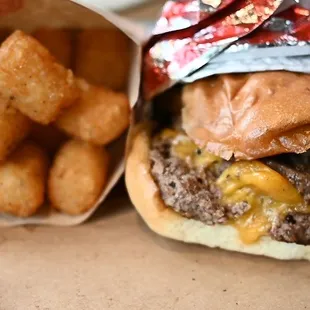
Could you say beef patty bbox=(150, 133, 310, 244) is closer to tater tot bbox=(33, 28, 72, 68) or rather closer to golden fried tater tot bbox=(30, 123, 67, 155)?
golden fried tater tot bbox=(30, 123, 67, 155)

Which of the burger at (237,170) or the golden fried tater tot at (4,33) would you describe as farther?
the golden fried tater tot at (4,33)

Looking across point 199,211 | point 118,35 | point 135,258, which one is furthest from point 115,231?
point 118,35

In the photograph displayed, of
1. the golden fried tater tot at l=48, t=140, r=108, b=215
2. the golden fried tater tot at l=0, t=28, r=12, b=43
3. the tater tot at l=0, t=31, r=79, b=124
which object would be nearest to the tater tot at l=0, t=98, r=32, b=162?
the tater tot at l=0, t=31, r=79, b=124

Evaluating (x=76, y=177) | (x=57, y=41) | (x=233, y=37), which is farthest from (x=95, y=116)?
(x=233, y=37)

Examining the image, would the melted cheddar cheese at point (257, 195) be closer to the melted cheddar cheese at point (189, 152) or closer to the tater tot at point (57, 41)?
the melted cheddar cheese at point (189, 152)

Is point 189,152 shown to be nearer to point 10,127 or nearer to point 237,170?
point 237,170

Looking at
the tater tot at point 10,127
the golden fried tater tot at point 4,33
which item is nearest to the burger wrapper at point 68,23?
the golden fried tater tot at point 4,33
